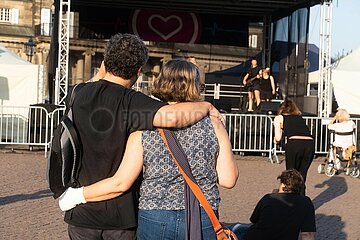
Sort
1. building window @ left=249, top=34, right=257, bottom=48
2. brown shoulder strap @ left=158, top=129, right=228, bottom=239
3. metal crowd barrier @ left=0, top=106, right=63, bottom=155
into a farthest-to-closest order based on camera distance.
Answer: building window @ left=249, top=34, right=257, bottom=48
metal crowd barrier @ left=0, top=106, right=63, bottom=155
brown shoulder strap @ left=158, top=129, right=228, bottom=239

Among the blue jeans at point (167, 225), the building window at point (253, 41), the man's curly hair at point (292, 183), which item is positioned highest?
the building window at point (253, 41)

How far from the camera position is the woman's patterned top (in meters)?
3.08

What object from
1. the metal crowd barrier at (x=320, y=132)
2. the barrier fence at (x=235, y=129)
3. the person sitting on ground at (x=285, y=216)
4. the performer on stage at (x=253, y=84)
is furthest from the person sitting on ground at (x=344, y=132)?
the person sitting on ground at (x=285, y=216)

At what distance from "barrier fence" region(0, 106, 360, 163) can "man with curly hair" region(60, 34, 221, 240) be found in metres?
12.7

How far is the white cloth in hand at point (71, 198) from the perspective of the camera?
3.17 meters

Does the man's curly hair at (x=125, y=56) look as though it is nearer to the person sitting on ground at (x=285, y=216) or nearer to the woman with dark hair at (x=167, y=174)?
the woman with dark hair at (x=167, y=174)

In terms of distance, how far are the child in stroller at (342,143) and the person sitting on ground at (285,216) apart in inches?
287

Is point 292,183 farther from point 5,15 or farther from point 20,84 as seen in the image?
point 5,15

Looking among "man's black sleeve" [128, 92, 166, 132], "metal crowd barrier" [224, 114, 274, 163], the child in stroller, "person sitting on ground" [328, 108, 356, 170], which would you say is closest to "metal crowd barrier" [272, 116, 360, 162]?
"metal crowd barrier" [224, 114, 274, 163]

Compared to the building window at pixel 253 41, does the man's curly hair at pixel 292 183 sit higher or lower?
lower

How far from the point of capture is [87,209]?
3201 millimetres

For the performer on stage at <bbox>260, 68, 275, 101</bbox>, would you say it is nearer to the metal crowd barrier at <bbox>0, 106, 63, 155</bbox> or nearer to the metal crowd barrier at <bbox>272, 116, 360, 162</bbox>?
the metal crowd barrier at <bbox>272, 116, 360, 162</bbox>

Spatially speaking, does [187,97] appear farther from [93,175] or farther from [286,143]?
[286,143]

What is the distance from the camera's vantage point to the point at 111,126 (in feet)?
10.4
